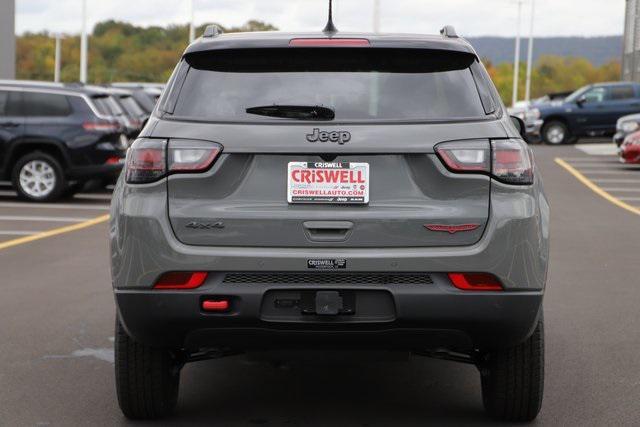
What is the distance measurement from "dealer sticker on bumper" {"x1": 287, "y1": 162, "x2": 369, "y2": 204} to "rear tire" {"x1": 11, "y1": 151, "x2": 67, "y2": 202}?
44.3 feet

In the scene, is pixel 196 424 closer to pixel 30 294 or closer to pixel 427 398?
pixel 427 398

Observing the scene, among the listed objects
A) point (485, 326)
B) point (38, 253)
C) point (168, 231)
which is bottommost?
point (38, 253)

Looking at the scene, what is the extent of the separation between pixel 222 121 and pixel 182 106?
0.69 feet

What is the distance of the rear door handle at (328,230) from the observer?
4633 mm

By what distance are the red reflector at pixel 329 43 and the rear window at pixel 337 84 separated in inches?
1.1

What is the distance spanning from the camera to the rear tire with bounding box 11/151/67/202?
17672 mm

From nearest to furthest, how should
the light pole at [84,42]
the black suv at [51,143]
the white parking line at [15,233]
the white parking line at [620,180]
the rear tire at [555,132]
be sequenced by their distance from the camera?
the white parking line at [15,233] → the black suv at [51,143] → the white parking line at [620,180] → the rear tire at [555,132] → the light pole at [84,42]

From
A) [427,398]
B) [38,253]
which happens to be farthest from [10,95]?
[427,398]

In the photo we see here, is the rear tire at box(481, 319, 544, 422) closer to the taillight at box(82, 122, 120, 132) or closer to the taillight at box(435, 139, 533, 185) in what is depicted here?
the taillight at box(435, 139, 533, 185)

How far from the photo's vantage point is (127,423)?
5.27 m

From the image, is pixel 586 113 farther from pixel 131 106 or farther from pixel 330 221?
pixel 330 221

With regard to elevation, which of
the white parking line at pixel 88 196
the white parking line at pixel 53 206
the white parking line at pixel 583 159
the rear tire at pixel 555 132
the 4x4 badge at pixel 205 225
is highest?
the 4x4 badge at pixel 205 225

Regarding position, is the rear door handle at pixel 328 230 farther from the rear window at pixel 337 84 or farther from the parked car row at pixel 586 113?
the parked car row at pixel 586 113

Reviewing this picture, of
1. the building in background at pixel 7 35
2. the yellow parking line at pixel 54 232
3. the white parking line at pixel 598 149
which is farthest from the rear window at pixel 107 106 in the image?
the white parking line at pixel 598 149
